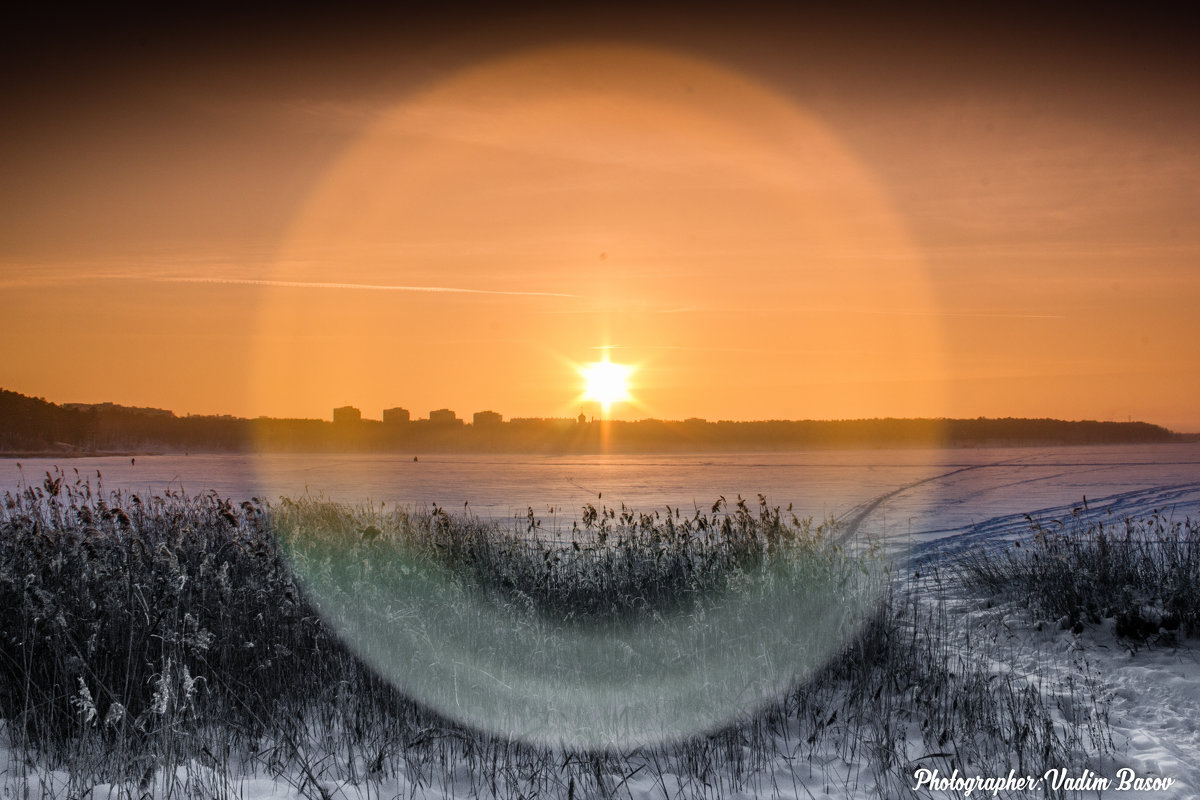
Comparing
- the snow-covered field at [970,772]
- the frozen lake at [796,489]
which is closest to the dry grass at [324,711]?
the snow-covered field at [970,772]

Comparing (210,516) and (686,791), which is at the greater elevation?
(210,516)

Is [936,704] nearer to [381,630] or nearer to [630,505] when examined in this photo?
[381,630]

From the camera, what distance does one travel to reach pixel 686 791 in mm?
4883

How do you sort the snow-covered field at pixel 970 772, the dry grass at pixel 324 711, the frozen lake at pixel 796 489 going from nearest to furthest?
the snow-covered field at pixel 970 772 < the dry grass at pixel 324 711 < the frozen lake at pixel 796 489

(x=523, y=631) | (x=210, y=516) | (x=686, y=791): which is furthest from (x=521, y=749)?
(x=210, y=516)

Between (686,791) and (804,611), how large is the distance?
9.53 ft
